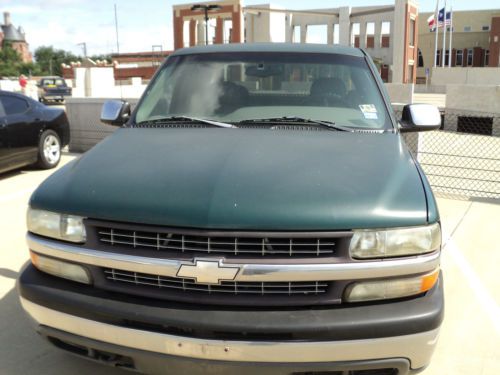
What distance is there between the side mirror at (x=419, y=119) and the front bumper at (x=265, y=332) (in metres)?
1.65

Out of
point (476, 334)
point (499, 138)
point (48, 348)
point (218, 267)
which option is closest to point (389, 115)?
point (476, 334)

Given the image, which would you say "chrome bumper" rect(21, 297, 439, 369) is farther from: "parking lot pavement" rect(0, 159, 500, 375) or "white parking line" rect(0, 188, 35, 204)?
"white parking line" rect(0, 188, 35, 204)

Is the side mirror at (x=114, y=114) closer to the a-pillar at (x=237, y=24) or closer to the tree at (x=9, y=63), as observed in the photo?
the a-pillar at (x=237, y=24)

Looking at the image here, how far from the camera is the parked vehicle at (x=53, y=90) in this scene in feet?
107

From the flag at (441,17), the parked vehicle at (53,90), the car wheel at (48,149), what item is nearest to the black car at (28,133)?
the car wheel at (48,149)

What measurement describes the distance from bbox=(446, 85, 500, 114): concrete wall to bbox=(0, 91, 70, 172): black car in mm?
13021

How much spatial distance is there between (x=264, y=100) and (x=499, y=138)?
12852 mm

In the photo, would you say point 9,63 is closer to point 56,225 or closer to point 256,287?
point 56,225

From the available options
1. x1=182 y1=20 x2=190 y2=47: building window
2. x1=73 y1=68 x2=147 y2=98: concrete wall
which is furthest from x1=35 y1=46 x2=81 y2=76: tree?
x1=73 y1=68 x2=147 y2=98: concrete wall

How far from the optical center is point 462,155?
408 inches

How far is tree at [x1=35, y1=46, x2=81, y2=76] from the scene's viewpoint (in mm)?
111606

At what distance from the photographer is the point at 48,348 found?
332 centimetres

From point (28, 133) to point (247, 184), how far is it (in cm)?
727

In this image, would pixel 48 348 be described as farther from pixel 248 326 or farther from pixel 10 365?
pixel 248 326
